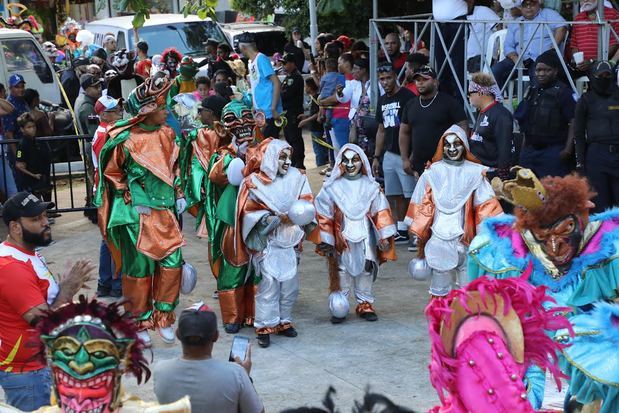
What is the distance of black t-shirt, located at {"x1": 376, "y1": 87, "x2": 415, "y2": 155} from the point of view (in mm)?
11336

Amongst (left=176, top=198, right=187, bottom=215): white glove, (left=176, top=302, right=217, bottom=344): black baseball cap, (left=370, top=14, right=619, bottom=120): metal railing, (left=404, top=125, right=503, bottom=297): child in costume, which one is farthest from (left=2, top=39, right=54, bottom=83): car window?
(left=176, top=302, right=217, bottom=344): black baseball cap

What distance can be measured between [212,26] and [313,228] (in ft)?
37.2

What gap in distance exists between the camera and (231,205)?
8758 millimetres

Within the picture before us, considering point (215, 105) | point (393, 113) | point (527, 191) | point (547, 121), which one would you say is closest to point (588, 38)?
point (547, 121)

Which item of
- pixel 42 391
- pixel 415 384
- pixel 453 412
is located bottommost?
pixel 415 384

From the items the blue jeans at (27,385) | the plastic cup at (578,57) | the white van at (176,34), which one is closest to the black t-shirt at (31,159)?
the plastic cup at (578,57)

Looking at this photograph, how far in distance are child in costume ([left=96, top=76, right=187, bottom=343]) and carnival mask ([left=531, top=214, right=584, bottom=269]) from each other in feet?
10.7

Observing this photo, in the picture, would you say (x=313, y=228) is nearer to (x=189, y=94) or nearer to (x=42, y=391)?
(x=42, y=391)

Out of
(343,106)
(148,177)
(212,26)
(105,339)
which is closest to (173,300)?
(148,177)

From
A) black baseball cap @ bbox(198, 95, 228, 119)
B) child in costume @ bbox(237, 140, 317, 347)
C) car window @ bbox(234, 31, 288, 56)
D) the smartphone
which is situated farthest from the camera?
car window @ bbox(234, 31, 288, 56)

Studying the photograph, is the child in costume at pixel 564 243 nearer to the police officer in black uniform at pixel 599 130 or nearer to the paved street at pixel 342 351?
the paved street at pixel 342 351

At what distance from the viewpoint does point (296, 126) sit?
50.2 feet

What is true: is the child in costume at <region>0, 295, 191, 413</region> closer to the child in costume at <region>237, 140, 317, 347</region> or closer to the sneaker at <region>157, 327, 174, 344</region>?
the child in costume at <region>237, 140, 317, 347</region>

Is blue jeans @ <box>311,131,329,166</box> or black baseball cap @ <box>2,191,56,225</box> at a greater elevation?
black baseball cap @ <box>2,191,56,225</box>
